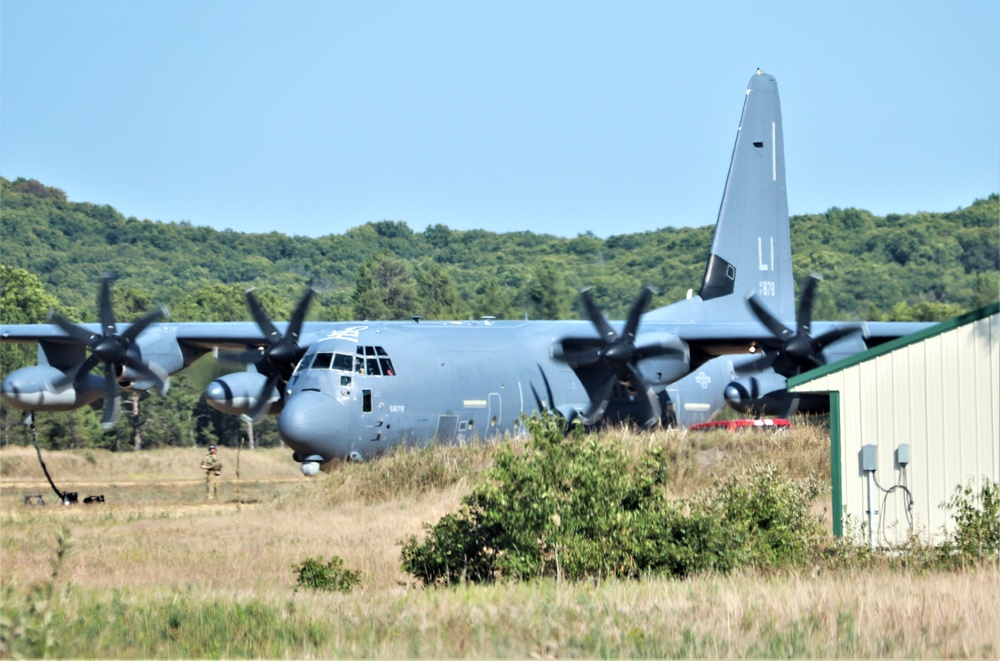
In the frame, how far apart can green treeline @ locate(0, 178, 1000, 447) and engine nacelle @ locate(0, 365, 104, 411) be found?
2.83 metres

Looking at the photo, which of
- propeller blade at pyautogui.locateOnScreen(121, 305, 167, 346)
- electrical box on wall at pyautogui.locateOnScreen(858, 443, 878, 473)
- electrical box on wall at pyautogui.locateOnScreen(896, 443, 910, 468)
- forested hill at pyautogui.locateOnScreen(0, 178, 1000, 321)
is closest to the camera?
electrical box on wall at pyautogui.locateOnScreen(896, 443, 910, 468)

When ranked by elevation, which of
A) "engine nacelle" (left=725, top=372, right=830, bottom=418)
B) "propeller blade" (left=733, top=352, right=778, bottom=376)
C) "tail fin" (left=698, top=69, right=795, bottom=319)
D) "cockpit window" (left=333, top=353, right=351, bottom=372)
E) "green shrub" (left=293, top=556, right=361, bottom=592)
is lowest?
"green shrub" (left=293, top=556, right=361, bottom=592)

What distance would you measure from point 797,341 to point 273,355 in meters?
11.1

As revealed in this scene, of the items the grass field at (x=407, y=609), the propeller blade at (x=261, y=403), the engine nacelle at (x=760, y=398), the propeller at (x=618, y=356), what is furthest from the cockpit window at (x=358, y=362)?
the engine nacelle at (x=760, y=398)

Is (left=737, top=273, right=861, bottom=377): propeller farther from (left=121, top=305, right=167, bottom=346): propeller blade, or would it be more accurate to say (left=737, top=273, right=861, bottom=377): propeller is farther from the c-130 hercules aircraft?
(left=121, top=305, right=167, bottom=346): propeller blade

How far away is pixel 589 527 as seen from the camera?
501 inches

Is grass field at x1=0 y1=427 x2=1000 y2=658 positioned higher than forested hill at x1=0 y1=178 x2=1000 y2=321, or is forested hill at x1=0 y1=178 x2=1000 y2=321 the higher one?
forested hill at x1=0 y1=178 x2=1000 y2=321

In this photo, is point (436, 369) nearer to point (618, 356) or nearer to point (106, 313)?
point (618, 356)

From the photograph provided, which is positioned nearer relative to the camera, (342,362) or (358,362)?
(342,362)

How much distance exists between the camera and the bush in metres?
12.5

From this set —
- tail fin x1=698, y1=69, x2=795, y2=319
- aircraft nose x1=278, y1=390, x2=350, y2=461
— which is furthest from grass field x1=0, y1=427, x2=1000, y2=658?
tail fin x1=698, y1=69, x2=795, y2=319

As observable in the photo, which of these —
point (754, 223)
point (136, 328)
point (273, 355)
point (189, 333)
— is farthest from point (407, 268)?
point (273, 355)

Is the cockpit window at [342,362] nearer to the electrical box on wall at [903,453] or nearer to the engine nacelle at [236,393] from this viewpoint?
the engine nacelle at [236,393]

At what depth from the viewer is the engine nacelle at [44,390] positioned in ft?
90.4
